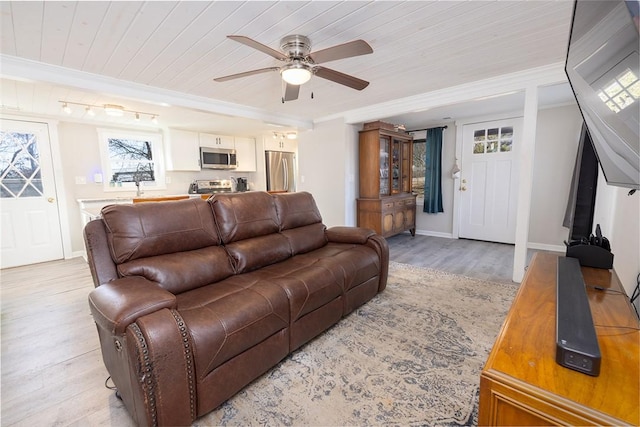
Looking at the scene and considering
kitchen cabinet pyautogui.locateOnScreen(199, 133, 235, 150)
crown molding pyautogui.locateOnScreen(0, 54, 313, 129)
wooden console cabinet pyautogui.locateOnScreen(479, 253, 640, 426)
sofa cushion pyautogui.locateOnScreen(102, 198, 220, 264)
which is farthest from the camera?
kitchen cabinet pyautogui.locateOnScreen(199, 133, 235, 150)

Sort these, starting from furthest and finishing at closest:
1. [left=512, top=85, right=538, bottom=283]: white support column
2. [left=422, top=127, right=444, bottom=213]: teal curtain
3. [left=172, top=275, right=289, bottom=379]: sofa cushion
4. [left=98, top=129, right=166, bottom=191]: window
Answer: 1. [left=422, top=127, right=444, bottom=213]: teal curtain
2. [left=98, top=129, right=166, bottom=191]: window
3. [left=512, top=85, right=538, bottom=283]: white support column
4. [left=172, top=275, right=289, bottom=379]: sofa cushion

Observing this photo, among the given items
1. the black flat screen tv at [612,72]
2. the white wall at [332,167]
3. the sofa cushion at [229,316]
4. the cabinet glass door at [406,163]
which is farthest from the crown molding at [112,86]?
the black flat screen tv at [612,72]

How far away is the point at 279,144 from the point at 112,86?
373 centimetres

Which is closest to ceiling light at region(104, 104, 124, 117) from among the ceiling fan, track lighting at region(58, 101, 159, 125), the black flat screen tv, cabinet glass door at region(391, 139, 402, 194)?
track lighting at region(58, 101, 159, 125)

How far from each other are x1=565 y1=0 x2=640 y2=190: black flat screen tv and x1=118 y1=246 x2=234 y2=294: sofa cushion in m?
2.05

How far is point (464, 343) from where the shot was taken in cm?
193

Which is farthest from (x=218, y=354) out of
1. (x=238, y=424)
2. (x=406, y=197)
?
(x=406, y=197)

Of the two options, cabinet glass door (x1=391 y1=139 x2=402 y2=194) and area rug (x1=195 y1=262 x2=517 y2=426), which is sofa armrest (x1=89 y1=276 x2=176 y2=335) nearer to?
area rug (x1=195 y1=262 x2=517 y2=426)

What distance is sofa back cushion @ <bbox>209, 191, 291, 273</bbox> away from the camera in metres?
2.08

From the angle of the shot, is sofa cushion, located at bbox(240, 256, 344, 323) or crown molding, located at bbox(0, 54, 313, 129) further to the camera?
crown molding, located at bbox(0, 54, 313, 129)

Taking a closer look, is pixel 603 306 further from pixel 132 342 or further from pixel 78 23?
pixel 78 23

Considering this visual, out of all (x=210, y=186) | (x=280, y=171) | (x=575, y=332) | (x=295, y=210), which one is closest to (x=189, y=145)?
(x=210, y=186)

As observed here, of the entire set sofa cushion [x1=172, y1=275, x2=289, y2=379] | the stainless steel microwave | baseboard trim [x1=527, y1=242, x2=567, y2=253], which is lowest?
baseboard trim [x1=527, y1=242, x2=567, y2=253]

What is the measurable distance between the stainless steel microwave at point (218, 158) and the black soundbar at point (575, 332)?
5473 mm
